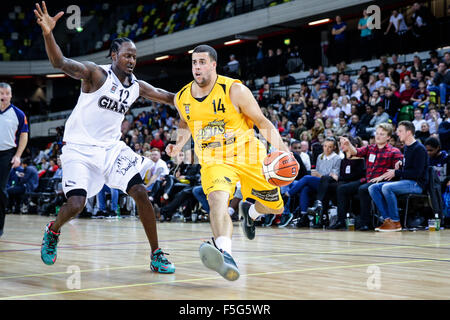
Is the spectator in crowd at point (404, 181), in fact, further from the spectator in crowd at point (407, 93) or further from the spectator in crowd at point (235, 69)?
the spectator in crowd at point (235, 69)

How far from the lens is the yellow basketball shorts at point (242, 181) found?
4422 millimetres

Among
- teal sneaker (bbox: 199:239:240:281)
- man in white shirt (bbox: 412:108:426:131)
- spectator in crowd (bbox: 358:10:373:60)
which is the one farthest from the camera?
spectator in crowd (bbox: 358:10:373:60)

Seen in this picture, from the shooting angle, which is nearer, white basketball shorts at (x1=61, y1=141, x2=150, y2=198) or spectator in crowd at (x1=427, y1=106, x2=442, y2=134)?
white basketball shorts at (x1=61, y1=141, x2=150, y2=198)

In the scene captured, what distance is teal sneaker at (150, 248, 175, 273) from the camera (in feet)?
14.6

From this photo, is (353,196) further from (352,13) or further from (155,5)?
(155,5)

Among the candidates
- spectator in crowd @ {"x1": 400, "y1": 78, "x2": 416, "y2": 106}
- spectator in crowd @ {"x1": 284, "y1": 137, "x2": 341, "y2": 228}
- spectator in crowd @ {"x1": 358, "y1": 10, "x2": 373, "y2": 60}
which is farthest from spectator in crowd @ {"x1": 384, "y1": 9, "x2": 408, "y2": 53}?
spectator in crowd @ {"x1": 284, "y1": 137, "x2": 341, "y2": 228}

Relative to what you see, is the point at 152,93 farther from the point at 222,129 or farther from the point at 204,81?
the point at 222,129

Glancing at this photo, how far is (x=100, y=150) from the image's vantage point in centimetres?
475

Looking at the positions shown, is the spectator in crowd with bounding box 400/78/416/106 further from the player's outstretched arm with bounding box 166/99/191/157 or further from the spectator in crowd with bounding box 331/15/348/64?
the player's outstretched arm with bounding box 166/99/191/157

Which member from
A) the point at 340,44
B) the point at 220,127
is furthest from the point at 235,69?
the point at 220,127

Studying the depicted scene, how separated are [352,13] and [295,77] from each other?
3193 millimetres

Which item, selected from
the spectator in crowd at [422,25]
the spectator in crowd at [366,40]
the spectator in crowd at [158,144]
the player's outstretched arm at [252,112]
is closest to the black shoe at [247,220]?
the player's outstretched arm at [252,112]

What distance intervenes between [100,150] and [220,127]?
39.8 inches
